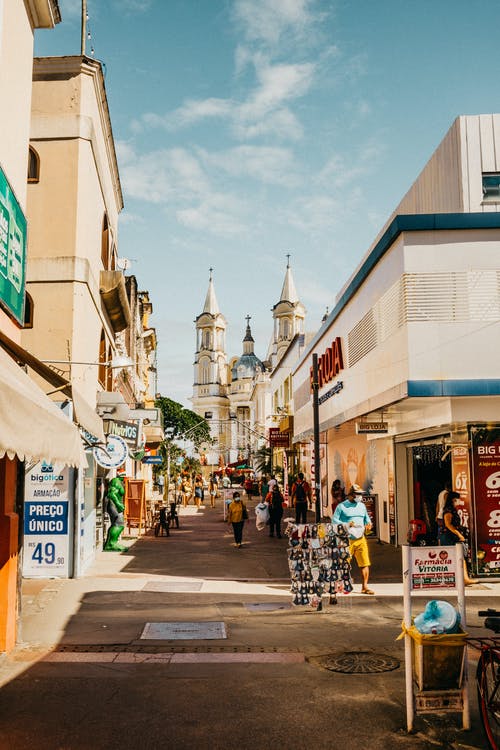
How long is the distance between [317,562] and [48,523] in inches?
238

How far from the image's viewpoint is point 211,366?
6211 inches

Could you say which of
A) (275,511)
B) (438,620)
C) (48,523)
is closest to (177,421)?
(275,511)

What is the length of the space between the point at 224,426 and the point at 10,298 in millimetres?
149676

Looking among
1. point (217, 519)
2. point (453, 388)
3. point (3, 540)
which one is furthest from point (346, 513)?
point (217, 519)

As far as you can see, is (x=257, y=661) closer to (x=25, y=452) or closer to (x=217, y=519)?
(x=25, y=452)

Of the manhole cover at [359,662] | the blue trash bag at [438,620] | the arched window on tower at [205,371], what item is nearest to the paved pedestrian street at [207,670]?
the manhole cover at [359,662]

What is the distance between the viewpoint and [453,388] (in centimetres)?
1300

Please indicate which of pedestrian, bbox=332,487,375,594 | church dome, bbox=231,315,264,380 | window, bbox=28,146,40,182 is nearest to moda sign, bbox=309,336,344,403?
pedestrian, bbox=332,487,375,594

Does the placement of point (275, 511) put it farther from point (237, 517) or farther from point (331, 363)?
point (331, 363)

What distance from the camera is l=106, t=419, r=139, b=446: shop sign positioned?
1688 cm

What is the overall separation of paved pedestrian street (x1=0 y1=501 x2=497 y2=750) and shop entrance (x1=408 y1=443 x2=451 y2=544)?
4.63 meters

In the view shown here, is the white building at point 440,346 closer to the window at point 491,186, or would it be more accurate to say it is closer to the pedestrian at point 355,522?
the window at point 491,186

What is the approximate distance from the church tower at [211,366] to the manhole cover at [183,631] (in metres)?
140

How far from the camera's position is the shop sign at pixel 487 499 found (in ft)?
45.5
